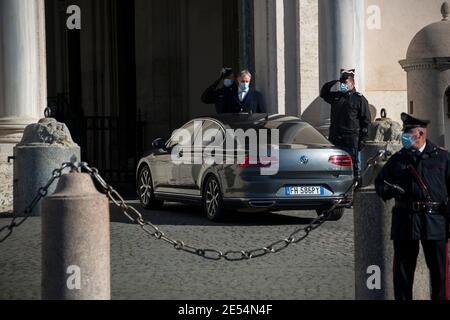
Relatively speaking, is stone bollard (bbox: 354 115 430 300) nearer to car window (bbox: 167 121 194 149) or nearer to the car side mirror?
car window (bbox: 167 121 194 149)

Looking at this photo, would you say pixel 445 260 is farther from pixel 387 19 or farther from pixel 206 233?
pixel 387 19

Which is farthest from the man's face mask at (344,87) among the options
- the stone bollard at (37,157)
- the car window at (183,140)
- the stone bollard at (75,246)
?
the stone bollard at (75,246)

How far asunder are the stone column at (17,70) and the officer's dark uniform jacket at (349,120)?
15.8 ft

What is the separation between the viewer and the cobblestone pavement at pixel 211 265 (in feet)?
30.6

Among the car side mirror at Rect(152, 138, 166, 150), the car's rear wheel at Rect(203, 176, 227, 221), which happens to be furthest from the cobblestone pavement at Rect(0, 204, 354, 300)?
the car side mirror at Rect(152, 138, 166, 150)

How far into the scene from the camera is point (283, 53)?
2081cm

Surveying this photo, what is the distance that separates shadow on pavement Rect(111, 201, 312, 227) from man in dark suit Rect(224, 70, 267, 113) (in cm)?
177

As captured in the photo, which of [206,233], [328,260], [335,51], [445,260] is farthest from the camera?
[335,51]

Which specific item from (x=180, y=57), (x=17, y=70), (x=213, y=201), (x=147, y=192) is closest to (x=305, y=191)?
(x=213, y=201)

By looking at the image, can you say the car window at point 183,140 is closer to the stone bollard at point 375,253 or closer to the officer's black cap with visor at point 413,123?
the stone bollard at point 375,253

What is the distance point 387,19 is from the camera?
71.7 ft

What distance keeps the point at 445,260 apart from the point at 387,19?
14211mm

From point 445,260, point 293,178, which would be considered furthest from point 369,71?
point 445,260

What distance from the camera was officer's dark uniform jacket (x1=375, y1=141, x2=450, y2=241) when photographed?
7.99 m
